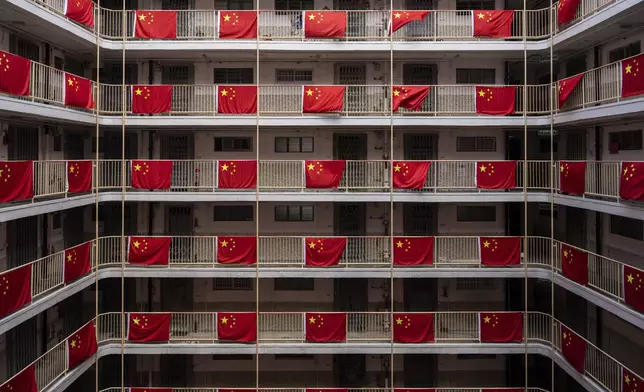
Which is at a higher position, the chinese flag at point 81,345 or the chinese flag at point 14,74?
the chinese flag at point 14,74

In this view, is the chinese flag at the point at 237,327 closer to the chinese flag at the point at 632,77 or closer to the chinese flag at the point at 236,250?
the chinese flag at the point at 236,250

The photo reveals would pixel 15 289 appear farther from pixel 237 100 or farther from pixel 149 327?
pixel 237 100

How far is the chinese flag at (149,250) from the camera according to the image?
19297mm

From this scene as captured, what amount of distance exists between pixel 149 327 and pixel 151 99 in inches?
294

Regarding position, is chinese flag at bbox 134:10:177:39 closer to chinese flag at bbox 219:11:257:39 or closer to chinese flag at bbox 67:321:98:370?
chinese flag at bbox 219:11:257:39

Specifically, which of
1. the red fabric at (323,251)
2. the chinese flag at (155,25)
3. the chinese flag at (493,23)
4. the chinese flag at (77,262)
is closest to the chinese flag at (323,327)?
the red fabric at (323,251)

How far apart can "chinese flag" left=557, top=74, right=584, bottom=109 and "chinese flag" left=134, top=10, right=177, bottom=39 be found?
12.6m

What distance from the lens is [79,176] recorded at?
17984mm

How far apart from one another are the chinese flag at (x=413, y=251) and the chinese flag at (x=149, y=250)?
7563 millimetres

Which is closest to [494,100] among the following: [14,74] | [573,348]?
[573,348]

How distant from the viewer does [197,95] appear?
20.7m

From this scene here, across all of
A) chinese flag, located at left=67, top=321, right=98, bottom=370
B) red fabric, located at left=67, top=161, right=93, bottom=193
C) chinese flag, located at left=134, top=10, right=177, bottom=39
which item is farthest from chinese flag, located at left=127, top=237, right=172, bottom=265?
chinese flag, located at left=134, top=10, right=177, bottom=39

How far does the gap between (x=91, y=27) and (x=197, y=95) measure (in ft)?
13.2

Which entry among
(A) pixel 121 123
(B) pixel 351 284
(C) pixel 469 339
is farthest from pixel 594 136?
(A) pixel 121 123
